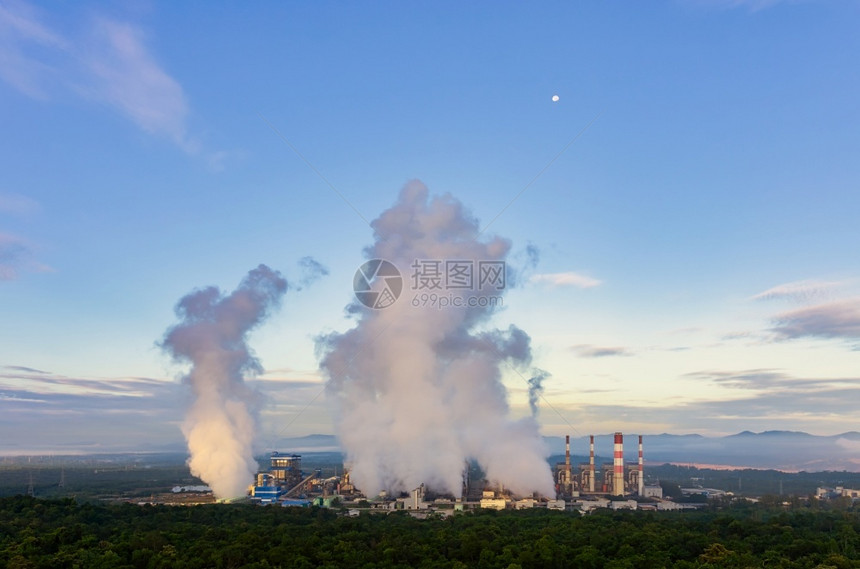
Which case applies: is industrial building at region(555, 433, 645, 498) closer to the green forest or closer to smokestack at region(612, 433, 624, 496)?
smokestack at region(612, 433, 624, 496)

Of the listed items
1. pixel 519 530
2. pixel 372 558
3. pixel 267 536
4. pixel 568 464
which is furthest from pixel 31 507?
pixel 568 464

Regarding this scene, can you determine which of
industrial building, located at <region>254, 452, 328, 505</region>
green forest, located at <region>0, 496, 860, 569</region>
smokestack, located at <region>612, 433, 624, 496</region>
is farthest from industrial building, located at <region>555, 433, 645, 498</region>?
green forest, located at <region>0, 496, 860, 569</region>

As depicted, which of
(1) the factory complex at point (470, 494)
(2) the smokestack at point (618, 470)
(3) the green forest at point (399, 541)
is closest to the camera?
(3) the green forest at point (399, 541)

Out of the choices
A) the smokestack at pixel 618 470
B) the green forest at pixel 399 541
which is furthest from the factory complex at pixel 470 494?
the green forest at pixel 399 541

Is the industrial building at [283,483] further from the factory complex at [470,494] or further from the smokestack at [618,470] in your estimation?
the smokestack at [618,470]

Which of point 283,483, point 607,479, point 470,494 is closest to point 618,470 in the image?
point 607,479

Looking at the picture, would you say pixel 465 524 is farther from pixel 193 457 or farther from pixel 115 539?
pixel 193 457
